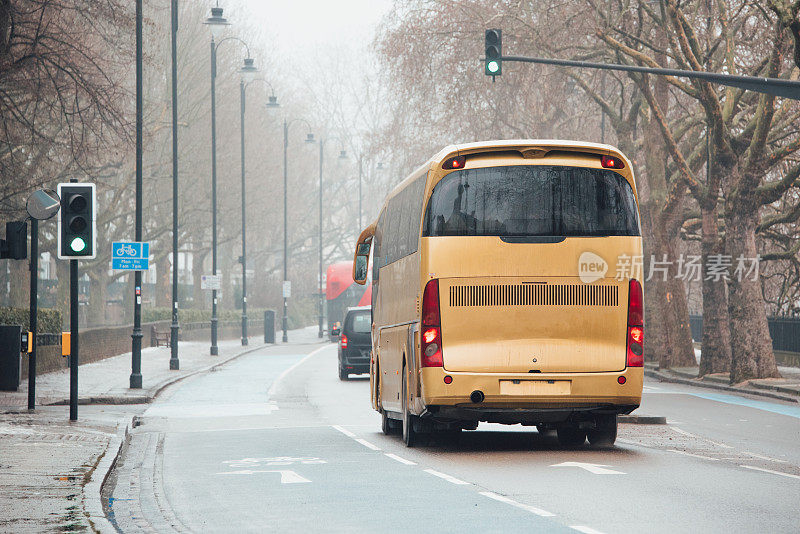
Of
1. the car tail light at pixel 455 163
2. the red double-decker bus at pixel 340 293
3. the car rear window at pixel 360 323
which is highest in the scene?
the car tail light at pixel 455 163

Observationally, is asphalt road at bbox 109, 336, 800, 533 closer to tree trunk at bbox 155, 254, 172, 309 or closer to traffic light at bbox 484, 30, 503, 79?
traffic light at bbox 484, 30, 503, 79

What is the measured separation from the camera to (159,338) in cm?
5484

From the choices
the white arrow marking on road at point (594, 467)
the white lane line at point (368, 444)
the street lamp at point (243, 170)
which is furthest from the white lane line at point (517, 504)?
the street lamp at point (243, 170)

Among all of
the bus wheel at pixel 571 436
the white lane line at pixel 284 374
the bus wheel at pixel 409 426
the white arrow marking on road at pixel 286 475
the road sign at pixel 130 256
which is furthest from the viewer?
the road sign at pixel 130 256

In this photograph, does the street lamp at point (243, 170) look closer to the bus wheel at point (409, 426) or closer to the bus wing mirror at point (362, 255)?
the bus wing mirror at point (362, 255)

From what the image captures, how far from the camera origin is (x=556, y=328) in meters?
14.6

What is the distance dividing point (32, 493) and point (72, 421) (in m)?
8.84

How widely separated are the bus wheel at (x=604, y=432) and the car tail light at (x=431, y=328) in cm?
217

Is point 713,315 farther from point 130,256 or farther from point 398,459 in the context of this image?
point 398,459

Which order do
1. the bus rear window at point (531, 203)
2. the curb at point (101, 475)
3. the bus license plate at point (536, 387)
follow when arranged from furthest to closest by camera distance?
the bus rear window at point (531, 203)
the bus license plate at point (536, 387)
the curb at point (101, 475)

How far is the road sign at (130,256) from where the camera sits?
30.1m

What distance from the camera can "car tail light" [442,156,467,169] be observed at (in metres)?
15.1

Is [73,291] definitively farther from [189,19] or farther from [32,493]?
[189,19]

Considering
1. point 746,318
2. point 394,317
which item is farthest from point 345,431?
point 746,318
